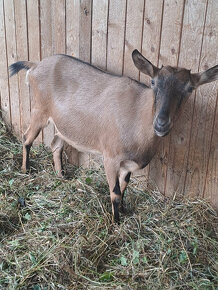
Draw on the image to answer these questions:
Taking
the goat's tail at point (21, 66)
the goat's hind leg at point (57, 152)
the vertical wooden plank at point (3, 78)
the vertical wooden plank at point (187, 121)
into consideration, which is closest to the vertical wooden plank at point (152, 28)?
the vertical wooden plank at point (187, 121)

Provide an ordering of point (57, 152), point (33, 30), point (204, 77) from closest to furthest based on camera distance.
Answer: point (204, 77), point (33, 30), point (57, 152)

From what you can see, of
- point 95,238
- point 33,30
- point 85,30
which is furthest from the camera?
point 33,30

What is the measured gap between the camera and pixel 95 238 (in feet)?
9.13

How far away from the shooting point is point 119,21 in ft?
10.4

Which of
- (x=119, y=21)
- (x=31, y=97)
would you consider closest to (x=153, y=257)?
(x=119, y=21)

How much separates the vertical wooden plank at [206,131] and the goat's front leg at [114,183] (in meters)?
0.79

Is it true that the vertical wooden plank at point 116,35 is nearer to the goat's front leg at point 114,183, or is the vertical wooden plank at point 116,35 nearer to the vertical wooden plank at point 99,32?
the vertical wooden plank at point 99,32

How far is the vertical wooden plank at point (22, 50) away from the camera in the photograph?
3789 mm

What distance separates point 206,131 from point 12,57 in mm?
2594

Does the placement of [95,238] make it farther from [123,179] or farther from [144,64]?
[144,64]

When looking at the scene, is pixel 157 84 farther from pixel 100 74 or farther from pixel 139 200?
pixel 139 200

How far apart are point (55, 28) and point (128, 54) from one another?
0.97m

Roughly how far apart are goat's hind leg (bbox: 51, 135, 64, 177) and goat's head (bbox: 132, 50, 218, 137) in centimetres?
168

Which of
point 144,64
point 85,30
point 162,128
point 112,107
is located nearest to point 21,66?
point 85,30
